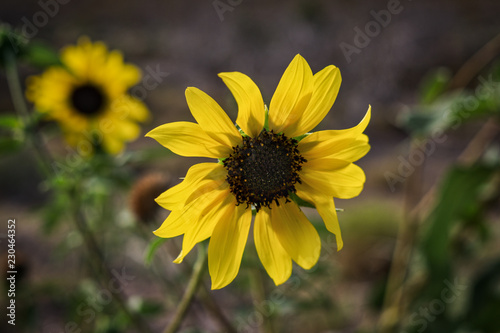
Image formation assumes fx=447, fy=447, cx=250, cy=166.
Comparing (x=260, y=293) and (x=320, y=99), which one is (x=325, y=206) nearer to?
(x=320, y=99)

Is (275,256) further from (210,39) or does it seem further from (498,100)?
(210,39)

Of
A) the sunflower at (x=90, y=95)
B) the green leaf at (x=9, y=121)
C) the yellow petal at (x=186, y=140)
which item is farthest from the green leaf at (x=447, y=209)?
the green leaf at (x=9, y=121)

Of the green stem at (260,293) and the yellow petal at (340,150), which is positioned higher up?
the yellow petal at (340,150)

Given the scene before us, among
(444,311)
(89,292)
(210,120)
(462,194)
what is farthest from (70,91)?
(444,311)

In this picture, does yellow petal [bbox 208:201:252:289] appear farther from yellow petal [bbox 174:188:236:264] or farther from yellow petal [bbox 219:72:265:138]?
yellow petal [bbox 219:72:265:138]

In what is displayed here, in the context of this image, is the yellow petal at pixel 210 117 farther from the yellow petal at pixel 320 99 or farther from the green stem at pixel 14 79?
the green stem at pixel 14 79

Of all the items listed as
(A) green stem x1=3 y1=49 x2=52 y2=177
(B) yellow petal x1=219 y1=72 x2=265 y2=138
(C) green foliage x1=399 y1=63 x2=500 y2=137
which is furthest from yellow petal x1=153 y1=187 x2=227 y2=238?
(C) green foliage x1=399 y1=63 x2=500 y2=137
